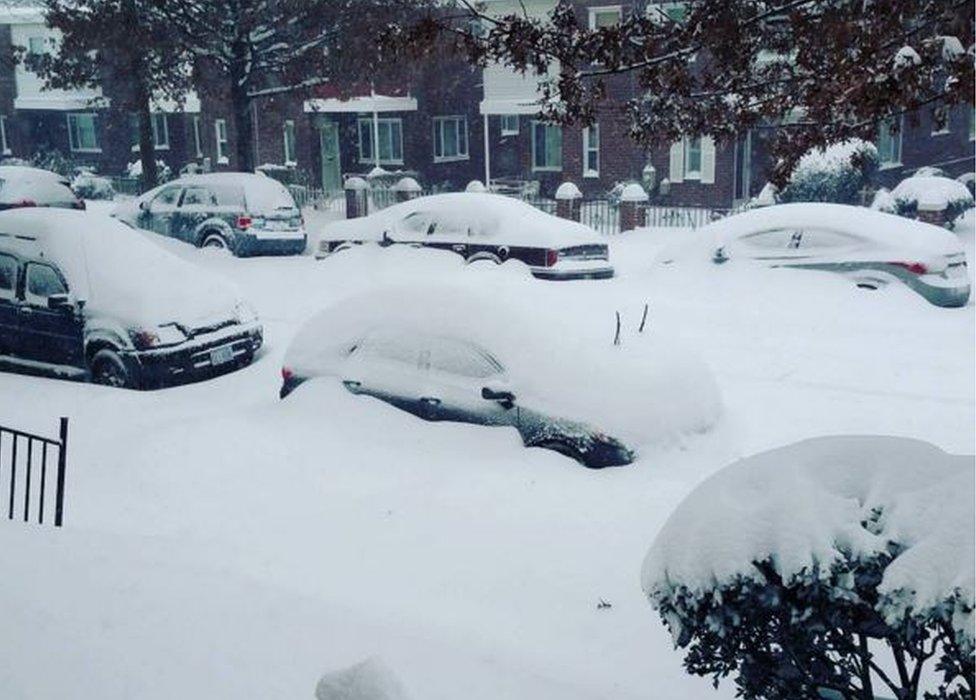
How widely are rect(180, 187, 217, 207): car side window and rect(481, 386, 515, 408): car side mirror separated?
13.0m

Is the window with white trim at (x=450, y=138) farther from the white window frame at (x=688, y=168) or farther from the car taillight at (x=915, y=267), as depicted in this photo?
the car taillight at (x=915, y=267)

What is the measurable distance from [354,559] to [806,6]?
4.49 metres

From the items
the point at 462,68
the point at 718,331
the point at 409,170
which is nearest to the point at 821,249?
the point at 718,331

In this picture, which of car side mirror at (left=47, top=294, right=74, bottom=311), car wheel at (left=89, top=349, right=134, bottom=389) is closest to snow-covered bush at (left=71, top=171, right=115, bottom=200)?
car side mirror at (left=47, top=294, right=74, bottom=311)

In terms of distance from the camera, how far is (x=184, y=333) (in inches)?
442

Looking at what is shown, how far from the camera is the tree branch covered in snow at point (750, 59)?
192 inches

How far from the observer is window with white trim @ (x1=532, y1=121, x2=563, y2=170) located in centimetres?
2952

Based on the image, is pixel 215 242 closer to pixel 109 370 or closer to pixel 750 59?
pixel 109 370

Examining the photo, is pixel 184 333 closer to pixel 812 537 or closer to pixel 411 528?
pixel 411 528

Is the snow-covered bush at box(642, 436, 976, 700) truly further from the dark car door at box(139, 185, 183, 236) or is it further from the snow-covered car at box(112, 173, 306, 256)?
the dark car door at box(139, 185, 183, 236)

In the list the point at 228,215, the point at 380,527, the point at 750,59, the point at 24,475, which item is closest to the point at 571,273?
the point at 228,215

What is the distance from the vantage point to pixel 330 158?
32562 millimetres

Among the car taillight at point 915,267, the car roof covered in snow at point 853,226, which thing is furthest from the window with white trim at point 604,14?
the car taillight at point 915,267

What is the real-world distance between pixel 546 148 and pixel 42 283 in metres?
20.3
